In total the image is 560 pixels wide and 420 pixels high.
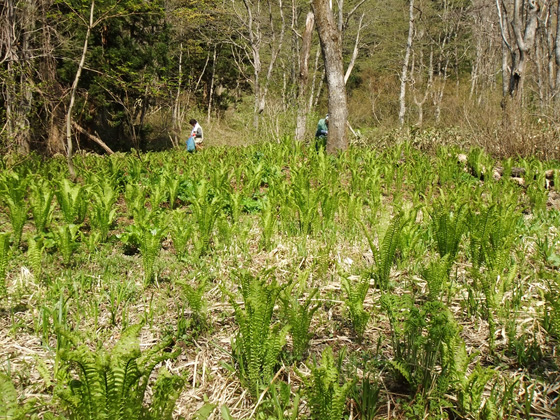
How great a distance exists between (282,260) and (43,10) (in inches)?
355

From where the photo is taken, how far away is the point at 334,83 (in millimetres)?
8562

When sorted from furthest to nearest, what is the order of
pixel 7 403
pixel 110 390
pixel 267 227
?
pixel 267 227 → pixel 110 390 → pixel 7 403

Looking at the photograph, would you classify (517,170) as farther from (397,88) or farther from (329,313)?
(397,88)

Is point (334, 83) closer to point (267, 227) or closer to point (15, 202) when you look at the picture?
point (267, 227)

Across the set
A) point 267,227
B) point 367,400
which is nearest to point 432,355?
point 367,400

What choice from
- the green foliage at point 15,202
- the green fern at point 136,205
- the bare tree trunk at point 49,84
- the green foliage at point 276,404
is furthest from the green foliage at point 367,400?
the bare tree trunk at point 49,84

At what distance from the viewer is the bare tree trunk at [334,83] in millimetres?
8328

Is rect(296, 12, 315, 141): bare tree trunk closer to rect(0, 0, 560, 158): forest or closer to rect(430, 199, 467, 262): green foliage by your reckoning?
rect(0, 0, 560, 158): forest

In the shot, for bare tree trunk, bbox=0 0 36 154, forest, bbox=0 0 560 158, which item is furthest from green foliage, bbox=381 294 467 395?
bare tree trunk, bbox=0 0 36 154

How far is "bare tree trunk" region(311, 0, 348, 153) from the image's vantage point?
328 inches

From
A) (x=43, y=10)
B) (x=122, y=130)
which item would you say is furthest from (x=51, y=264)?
(x=122, y=130)

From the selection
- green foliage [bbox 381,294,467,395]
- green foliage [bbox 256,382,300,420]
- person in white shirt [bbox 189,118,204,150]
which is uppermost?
person in white shirt [bbox 189,118,204,150]

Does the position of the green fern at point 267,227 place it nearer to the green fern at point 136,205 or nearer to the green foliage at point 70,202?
the green fern at point 136,205

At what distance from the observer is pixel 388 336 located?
6.79ft
